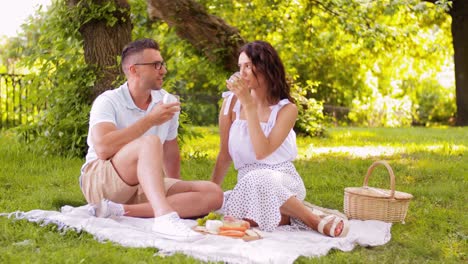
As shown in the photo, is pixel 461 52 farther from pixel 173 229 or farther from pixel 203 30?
pixel 173 229

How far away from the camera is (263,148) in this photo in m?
3.83

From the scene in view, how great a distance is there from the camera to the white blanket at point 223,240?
10.1 ft

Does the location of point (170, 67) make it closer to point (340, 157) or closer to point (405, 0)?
point (340, 157)

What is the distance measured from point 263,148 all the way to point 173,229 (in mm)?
830

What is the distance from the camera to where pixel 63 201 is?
448 centimetres

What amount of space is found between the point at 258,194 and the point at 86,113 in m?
3.21

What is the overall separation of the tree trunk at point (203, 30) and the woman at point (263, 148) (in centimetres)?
353

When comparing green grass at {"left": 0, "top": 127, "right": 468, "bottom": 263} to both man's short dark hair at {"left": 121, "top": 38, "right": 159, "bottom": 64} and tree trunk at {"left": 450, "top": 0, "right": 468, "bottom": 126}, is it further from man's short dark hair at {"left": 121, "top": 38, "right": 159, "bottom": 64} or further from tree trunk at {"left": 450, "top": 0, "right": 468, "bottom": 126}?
tree trunk at {"left": 450, "top": 0, "right": 468, "bottom": 126}

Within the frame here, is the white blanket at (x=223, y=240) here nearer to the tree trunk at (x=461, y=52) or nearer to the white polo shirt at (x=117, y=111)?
the white polo shirt at (x=117, y=111)

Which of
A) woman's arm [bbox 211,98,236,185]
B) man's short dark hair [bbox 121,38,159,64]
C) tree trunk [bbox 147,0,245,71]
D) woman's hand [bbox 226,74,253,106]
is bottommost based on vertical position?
woman's arm [bbox 211,98,236,185]

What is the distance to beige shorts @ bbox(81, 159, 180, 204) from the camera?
12.0 feet

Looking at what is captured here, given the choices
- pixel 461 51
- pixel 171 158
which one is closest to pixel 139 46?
pixel 171 158

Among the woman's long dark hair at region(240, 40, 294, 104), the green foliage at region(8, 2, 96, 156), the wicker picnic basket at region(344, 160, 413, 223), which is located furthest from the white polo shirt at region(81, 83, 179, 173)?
the green foliage at region(8, 2, 96, 156)

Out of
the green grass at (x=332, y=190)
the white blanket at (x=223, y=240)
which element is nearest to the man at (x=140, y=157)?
the white blanket at (x=223, y=240)
